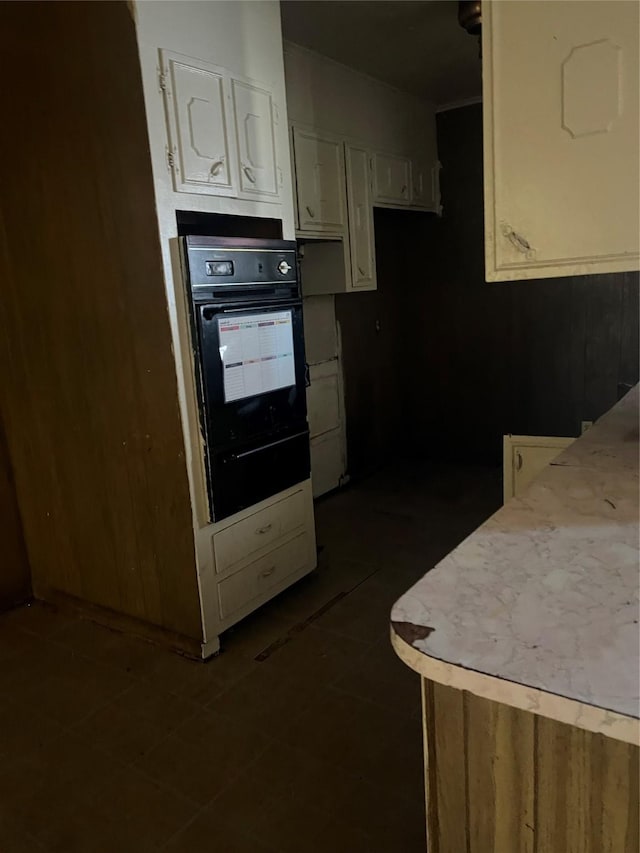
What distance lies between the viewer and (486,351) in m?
4.63

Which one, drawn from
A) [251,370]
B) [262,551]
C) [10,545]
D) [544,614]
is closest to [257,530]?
[262,551]

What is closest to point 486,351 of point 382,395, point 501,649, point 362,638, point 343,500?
point 382,395

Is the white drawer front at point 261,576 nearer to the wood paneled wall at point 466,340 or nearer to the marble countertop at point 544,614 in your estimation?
the marble countertop at point 544,614

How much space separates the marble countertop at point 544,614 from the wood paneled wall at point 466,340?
311 cm

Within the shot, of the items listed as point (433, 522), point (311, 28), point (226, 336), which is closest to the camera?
point (226, 336)

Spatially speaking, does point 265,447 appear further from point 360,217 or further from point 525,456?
point 360,217

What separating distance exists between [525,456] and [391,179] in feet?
7.83

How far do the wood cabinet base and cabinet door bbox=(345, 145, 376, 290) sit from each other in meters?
3.14

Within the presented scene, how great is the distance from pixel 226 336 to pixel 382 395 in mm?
2573

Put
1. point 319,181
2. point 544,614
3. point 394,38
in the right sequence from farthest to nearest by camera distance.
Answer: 1. point 319,181
2. point 394,38
3. point 544,614

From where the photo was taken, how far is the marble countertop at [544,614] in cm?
76

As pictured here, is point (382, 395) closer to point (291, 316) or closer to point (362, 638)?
point (291, 316)

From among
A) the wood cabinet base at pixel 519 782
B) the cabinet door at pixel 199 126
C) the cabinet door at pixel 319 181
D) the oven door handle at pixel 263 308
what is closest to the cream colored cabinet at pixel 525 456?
the oven door handle at pixel 263 308

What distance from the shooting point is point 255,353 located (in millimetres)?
2490
